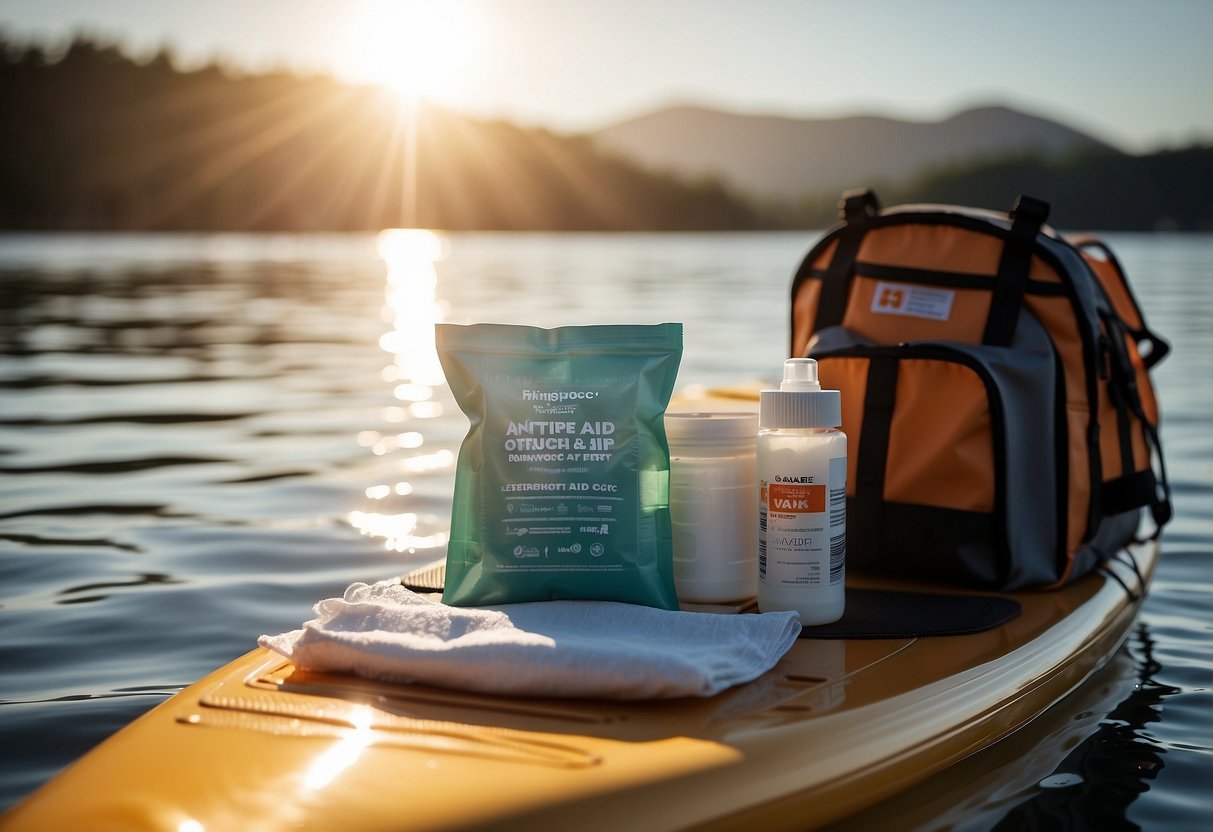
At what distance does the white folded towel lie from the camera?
1.61 m

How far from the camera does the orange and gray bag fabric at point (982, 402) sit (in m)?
2.34

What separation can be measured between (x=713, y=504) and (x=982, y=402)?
694mm

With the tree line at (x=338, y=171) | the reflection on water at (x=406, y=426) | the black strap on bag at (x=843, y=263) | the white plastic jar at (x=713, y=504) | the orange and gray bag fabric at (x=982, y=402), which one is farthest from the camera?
the tree line at (x=338, y=171)

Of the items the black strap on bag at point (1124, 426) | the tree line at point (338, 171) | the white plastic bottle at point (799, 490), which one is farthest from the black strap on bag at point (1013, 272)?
the tree line at point (338, 171)

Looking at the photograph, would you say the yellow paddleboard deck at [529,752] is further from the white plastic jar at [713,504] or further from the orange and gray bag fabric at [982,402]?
the orange and gray bag fabric at [982,402]

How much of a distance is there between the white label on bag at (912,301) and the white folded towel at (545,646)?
1000 millimetres

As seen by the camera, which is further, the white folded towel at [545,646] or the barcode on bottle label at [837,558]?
the barcode on bottle label at [837,558]

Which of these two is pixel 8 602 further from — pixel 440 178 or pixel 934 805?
pixel 440 178

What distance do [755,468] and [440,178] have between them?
254 feet

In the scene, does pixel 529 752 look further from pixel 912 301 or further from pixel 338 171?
pixel 338 171

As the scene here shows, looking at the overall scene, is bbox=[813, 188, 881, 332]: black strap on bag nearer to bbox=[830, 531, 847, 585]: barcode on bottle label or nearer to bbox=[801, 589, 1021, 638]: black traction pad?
bbox=[801, 589, 1021, 638]: black traction pad

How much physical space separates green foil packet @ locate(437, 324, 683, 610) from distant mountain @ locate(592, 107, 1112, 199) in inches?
5290

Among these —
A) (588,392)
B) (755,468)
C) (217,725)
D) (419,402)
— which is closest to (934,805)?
(755,468)

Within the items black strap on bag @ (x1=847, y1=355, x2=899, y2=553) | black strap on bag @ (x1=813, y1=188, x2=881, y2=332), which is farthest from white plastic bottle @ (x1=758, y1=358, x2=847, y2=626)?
black strap on bag @ (x1=813, y1=188, x2=881, y2=332)
